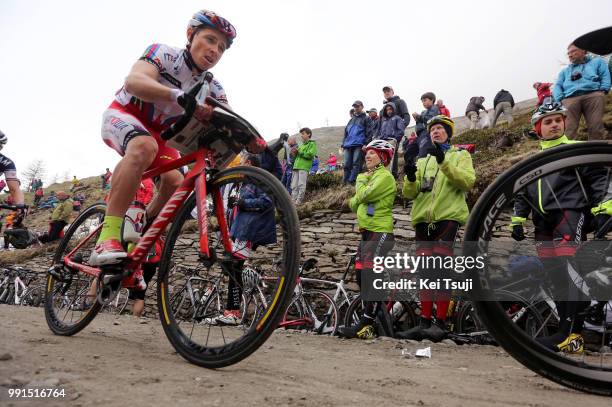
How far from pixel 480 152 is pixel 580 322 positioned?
31.0ft

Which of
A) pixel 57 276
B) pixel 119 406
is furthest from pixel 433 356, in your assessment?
pixel 57 276

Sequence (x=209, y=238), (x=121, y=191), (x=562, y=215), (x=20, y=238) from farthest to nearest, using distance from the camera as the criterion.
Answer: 1. (x=20, y=238)
2. (x=562, y=215)
3. (x=121, y=191)
4. (x=209, y=238)

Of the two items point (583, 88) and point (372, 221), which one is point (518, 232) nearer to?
point (372, 221)

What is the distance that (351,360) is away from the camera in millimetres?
2959

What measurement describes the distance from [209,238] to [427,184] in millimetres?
3432

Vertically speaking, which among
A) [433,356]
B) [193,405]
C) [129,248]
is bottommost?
[433,356]

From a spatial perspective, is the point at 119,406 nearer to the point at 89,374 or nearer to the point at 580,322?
the point at 89,374

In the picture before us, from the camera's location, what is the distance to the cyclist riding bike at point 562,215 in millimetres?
2018

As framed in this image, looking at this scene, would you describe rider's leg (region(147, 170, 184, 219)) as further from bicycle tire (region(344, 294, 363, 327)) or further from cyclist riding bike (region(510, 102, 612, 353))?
bicycle tire (region(344, 294, 363, 327))

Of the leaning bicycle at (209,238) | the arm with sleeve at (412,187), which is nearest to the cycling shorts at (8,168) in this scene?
the leaning bicycle at (209,238)

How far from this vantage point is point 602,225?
2.16 meters

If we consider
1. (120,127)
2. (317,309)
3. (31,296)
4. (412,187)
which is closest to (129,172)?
(120,127)

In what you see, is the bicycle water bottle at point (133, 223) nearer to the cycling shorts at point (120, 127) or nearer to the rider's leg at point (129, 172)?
the rider's leg at point (129, 172)

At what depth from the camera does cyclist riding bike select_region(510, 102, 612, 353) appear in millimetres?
2018
